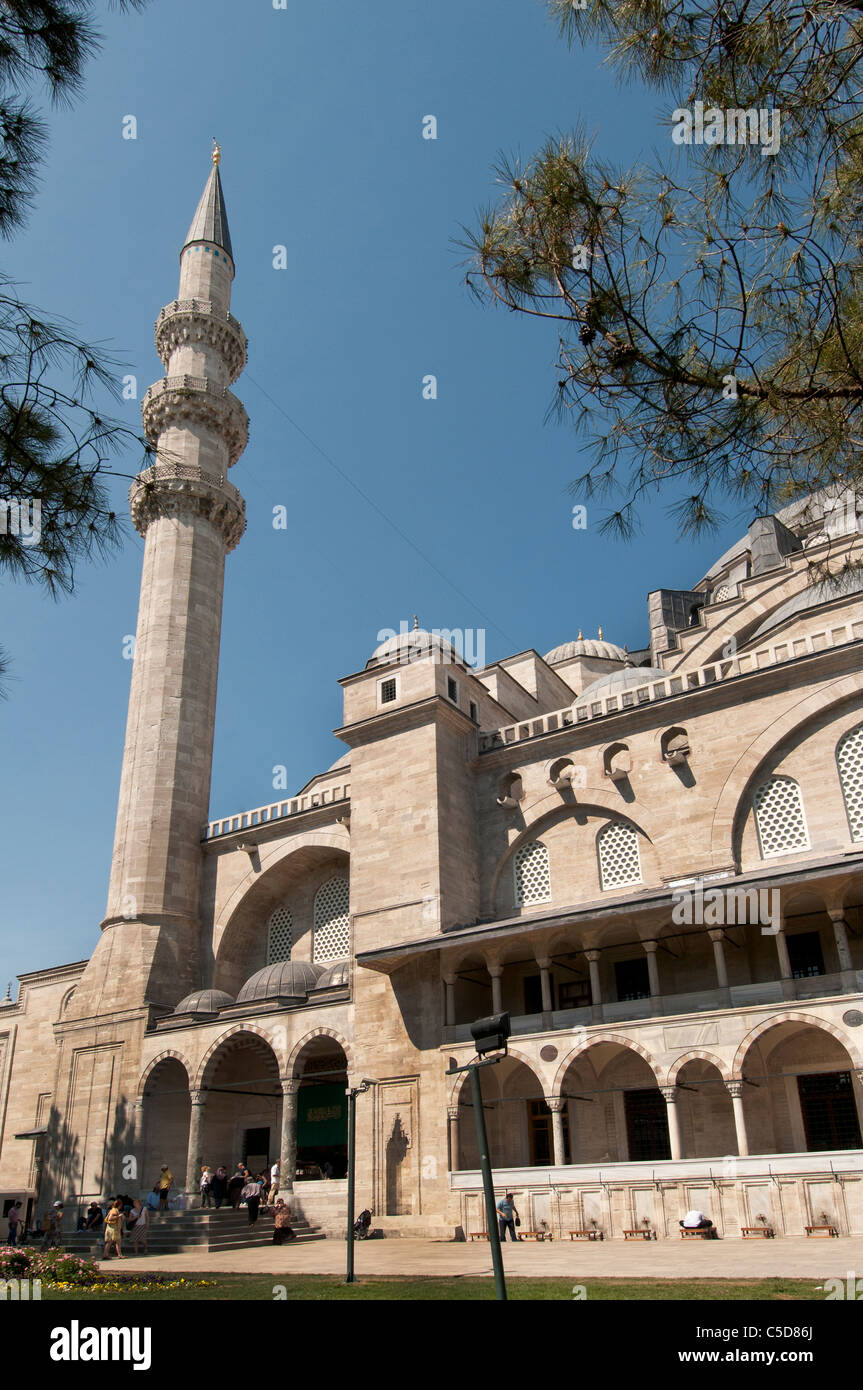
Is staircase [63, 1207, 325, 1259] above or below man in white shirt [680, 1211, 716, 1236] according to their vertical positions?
below

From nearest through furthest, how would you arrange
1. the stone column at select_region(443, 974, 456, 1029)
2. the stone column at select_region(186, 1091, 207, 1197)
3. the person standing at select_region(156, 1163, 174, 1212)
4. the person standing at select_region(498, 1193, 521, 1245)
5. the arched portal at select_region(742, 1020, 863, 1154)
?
the person standing at select_region(498, 1193, 521, 1245) → the arched portal at select_region(742, 1020, 863, 1154) → the stone column at select_region(443, 974, 456, 1029) → the person standing at select_region(156, 1163, 174, 1212) → the stone column at select_region(186, 1091, 207, 1197)

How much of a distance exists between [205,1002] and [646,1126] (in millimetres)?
11038

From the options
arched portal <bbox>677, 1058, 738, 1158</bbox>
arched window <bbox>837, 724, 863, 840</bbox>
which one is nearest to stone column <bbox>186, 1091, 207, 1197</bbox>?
arched portal <bbox>677, 1058, 738, 1158</bbox>

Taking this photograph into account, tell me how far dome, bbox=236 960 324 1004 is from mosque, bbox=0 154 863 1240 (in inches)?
3.2

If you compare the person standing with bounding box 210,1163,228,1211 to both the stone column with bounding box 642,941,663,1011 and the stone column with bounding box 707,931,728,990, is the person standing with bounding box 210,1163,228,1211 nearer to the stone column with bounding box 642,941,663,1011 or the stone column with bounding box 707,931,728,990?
the stone column with bounding box 642,941,663,1011

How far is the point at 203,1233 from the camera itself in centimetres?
1823

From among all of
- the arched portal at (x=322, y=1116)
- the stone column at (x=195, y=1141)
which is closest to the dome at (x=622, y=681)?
the arched portal at (x=322, y=1116)

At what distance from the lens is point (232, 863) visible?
89.1 ft

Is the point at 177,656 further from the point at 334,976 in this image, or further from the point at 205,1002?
the point at 334,976

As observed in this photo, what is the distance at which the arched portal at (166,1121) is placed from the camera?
78.5ft

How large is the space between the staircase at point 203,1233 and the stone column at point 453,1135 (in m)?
3.19

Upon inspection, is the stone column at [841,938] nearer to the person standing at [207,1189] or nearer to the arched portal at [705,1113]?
the arched portal at [705,1113]

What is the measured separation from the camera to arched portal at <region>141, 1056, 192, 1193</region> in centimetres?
2392
